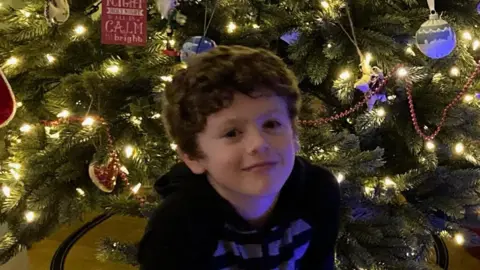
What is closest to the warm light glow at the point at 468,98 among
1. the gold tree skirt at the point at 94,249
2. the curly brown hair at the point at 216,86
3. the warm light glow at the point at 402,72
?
the warm light glow at the point at 402,72

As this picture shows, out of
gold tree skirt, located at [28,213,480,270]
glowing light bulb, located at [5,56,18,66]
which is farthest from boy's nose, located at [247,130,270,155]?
gold tree skirt, located at [28,213,480,270]

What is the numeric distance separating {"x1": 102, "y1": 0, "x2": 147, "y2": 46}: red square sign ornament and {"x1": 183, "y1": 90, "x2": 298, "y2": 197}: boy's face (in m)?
0.58

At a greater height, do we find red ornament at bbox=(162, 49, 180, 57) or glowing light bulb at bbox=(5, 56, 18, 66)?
red ornament at bbox=(162, 49, 180, 57)

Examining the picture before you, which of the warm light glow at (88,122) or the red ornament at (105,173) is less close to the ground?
the warm light glow at (88,122)

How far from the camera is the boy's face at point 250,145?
86 cm

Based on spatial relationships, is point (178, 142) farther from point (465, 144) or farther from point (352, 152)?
point (465, 144)

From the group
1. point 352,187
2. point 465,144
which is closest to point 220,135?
point 352,187

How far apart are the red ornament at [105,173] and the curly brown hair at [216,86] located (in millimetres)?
545

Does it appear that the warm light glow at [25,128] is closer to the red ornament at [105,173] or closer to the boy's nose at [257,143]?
the red ornament at [105,173]

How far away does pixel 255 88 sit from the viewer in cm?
88

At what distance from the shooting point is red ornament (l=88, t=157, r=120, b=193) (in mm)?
1451

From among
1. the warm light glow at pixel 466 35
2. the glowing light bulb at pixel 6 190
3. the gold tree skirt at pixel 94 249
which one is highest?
the warm light glow at pixel 466 35

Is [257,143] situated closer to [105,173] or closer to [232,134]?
[232,134]

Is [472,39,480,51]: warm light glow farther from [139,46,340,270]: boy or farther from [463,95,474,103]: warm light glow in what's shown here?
[139,46,340,270]: boy
